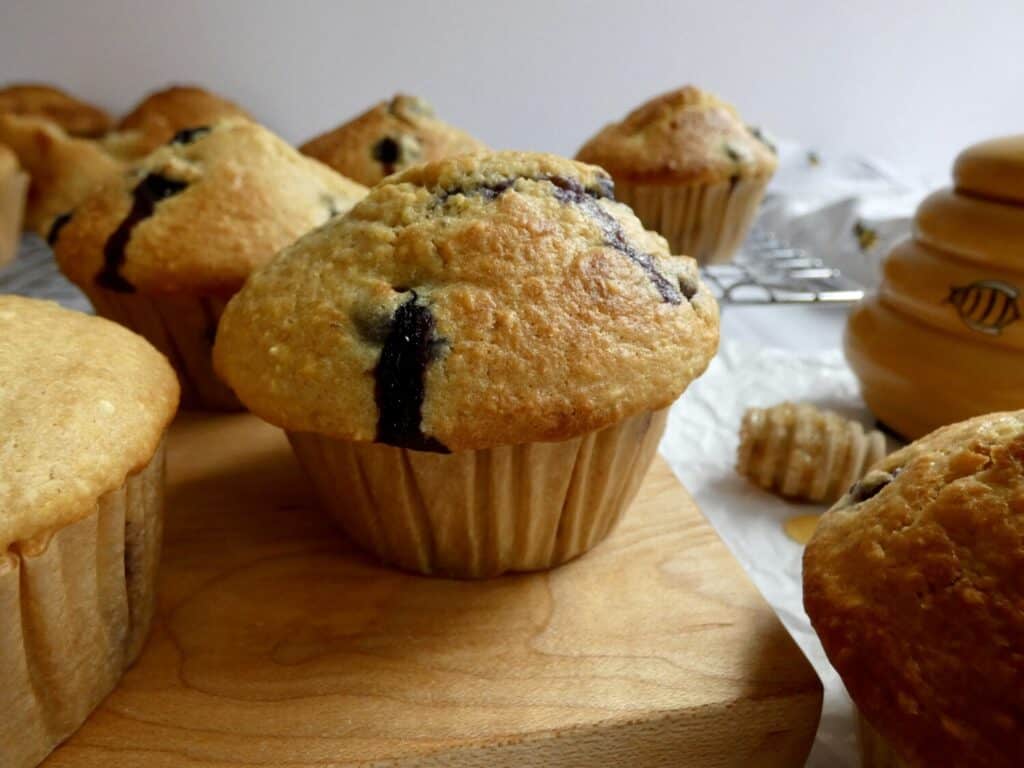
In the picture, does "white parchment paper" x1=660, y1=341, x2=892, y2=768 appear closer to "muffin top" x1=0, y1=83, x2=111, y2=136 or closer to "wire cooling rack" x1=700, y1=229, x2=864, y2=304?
"wire cooling rack" x1=700, y1=229, x2=864, y2=304

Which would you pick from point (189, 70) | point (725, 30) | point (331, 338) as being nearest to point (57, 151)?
point (189, 70)

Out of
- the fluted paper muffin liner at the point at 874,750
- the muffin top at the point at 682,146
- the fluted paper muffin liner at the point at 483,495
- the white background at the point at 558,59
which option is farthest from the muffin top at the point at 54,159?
the fluted paper muffin liner at the point at 874,750

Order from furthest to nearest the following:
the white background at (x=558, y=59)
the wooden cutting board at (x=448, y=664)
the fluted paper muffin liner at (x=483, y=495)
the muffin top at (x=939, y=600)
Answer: the white background at (x=558, y=59) → the fluted paper muffin liner at (x=483, y=495) → the wooden cutting board at (x=448, y=664) → the muffin top at (x=939, y=600)

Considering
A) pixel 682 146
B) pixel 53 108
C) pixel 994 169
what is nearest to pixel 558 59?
pixel 682 146

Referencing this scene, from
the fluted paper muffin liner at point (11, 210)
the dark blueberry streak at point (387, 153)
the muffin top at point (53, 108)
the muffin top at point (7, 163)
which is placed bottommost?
the fluted paper muffin liner at point (11, 210)

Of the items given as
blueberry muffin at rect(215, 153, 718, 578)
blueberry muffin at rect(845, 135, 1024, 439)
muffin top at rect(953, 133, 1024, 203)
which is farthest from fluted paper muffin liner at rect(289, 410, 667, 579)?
muffin top at rect(953, 133, 1024, 203)

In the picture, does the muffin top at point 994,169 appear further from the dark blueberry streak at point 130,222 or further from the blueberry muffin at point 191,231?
the dark blueberry streak at point 130,222
